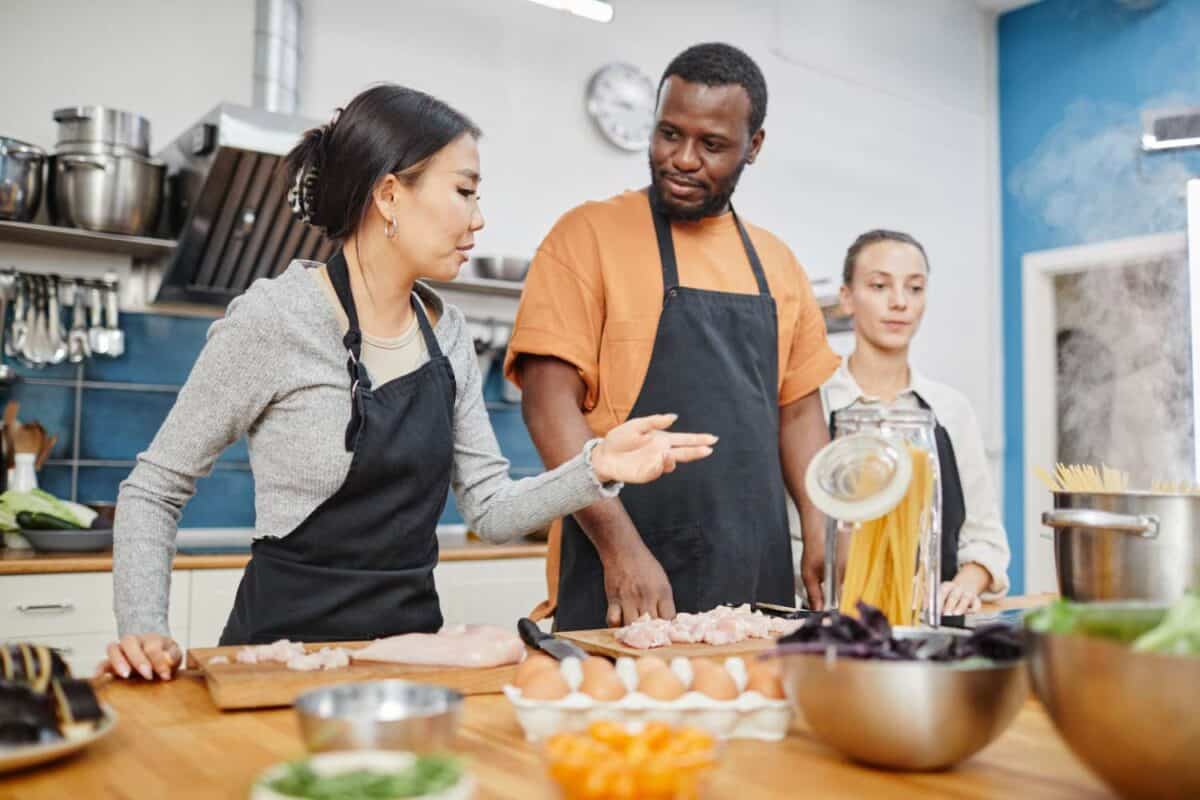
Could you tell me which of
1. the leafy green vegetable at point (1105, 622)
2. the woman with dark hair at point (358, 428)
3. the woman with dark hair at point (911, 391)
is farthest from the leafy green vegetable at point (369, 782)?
the woman with dark hair at point (911, 391)

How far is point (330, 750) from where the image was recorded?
0.82 metres

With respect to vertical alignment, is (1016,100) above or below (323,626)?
above

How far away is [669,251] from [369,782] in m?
1.48

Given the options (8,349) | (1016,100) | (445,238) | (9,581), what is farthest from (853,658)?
(1016,100)

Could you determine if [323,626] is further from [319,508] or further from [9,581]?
[9,581]

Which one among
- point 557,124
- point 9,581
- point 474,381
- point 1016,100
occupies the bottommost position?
point 9,581

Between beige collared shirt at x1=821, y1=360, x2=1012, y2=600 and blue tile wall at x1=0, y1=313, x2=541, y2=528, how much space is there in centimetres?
201

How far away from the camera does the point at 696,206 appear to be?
2064mm

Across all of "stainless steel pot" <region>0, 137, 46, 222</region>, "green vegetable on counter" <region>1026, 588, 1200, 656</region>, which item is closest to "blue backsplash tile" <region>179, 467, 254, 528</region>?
"stainless steel pot" <region>0, 137, 46, 222</region>

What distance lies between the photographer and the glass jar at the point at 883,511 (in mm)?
1195

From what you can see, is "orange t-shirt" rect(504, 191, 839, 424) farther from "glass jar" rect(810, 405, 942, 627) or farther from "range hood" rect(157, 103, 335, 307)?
"range hood" rect(157, 103, 335, 307)

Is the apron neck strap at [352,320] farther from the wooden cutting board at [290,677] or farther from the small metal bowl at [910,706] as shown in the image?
the small metal bowl at [910,706]

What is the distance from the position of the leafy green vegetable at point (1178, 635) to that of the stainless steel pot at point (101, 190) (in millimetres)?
3032

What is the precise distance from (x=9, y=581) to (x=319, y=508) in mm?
1551
